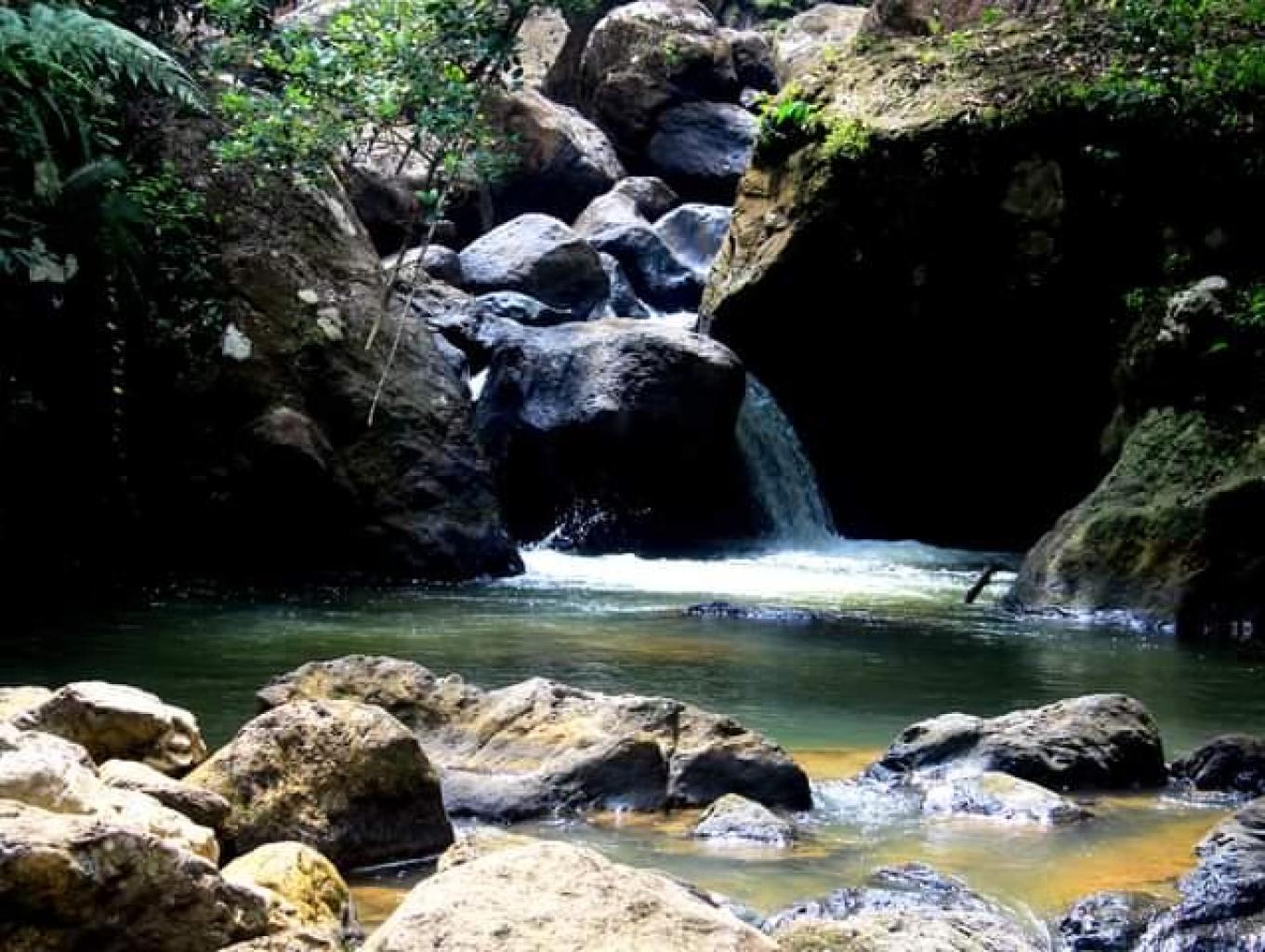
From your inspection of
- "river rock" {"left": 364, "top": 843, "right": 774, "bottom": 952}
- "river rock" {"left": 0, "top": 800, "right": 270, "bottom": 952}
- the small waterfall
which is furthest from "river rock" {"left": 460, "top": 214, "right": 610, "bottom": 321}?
"river rock" {"left": 364, "top": 843, "right": 774, "bottom": 952}

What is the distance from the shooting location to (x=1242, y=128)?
13062mm

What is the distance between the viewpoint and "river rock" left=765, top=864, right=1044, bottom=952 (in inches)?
119

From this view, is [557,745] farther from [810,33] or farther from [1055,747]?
[810,33]

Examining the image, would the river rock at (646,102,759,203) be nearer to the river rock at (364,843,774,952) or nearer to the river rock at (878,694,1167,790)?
the river rock at (878,694,1167,790)

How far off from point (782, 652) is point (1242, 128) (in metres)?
7.72

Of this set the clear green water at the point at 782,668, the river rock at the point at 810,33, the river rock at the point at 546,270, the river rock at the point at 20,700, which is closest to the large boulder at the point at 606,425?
the clear green water at the point at 782,668

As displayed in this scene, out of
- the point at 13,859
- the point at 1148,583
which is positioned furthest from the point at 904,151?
the point at 13,859

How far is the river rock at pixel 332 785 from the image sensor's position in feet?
13.7

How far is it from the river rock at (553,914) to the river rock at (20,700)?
2.53 metres

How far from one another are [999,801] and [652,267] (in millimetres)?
17319

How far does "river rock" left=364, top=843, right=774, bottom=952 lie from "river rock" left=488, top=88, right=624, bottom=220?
21737 millimetres

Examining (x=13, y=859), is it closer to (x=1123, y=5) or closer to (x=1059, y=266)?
(x=1059, y=266)

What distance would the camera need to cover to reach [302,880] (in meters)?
3.44

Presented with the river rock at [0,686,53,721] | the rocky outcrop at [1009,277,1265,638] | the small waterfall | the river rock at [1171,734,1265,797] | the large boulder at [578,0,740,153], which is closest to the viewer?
the river rock at [0,686,53,721]
